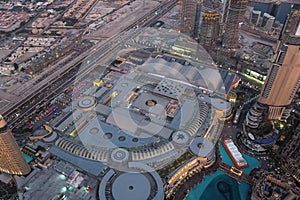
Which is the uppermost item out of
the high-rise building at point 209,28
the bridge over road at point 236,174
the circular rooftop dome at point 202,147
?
the high-rise building at point 209,28

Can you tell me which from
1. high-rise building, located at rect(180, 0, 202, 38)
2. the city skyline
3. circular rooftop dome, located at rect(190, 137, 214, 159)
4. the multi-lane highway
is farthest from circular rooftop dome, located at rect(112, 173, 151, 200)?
high-rise building, located at rect(180, 0, 202, 38)

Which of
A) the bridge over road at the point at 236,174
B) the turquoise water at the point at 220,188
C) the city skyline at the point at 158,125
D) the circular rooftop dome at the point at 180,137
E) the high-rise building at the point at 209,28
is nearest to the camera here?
the city skyline at the point at 158,125

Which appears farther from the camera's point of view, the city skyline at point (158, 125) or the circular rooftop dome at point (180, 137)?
the circular rooftop dome at point (180, 137)

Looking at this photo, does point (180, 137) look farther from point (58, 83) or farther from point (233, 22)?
point (233, 22)

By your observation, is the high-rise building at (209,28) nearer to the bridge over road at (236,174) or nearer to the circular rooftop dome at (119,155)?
the bridge over road at (236,174)

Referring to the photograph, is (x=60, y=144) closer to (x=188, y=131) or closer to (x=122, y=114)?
(x=122, y=114)

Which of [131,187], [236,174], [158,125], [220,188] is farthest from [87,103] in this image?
[236,174]

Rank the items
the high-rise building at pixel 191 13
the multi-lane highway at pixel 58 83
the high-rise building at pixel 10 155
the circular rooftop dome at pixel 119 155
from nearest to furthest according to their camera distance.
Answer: the high-rise building at pixel 10 155
the circular rooftop dome at pixel 119 155
the multi-lane highway at pixel 58 83
the high-rise building at pixel 191 13

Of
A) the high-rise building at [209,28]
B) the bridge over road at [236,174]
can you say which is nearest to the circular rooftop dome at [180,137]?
the bridge over road at [236,174]
